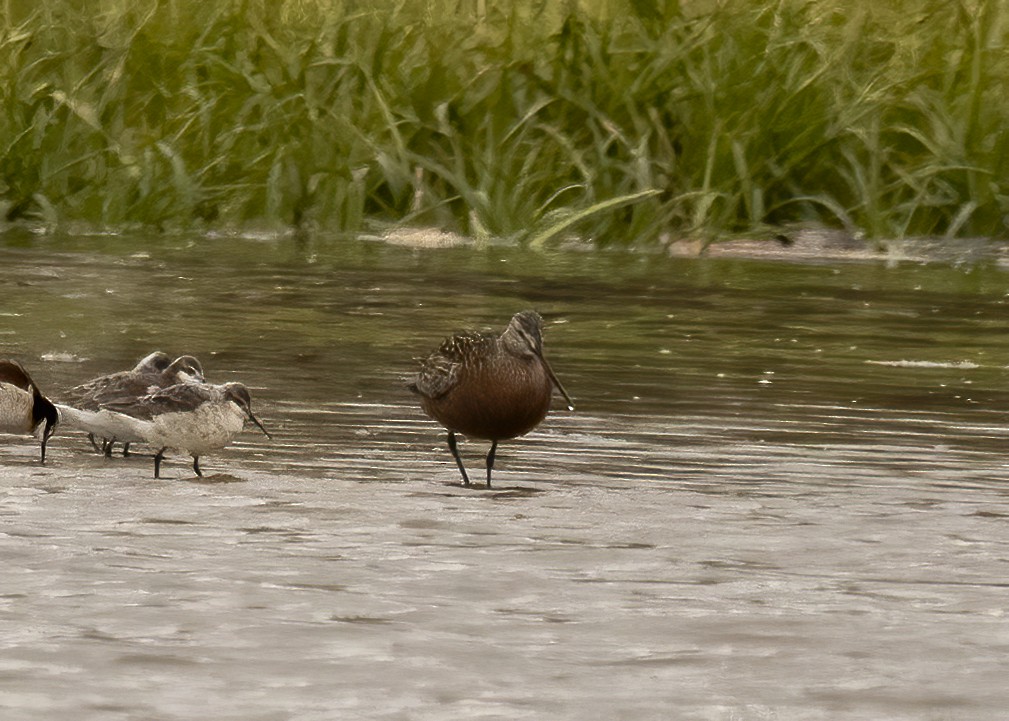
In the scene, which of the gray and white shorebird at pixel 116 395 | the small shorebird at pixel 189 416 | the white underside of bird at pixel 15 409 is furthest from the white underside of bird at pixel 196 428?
the white underside of bird at pixel 15 409

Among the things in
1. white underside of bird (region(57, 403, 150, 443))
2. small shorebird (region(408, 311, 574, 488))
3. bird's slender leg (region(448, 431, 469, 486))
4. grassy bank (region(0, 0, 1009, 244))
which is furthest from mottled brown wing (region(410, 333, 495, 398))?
grassy bank (region(0, 0, 1009, 244))

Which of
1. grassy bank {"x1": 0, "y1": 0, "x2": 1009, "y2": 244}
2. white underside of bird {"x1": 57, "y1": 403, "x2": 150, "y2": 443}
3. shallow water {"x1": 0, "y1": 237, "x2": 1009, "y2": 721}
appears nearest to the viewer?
shallow water {"x1": 0, "y1": 237, "x2": 1009, "y2": 721}

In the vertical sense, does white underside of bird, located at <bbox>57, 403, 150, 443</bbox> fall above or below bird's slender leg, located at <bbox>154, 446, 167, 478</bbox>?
above

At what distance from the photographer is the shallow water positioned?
559cm

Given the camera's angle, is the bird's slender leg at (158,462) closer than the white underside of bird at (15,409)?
Yes

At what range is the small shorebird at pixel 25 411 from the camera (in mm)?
8852

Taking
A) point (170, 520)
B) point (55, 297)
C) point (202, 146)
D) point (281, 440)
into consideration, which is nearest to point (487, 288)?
point (55, 297)

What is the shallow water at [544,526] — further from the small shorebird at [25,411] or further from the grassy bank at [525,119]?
the grassy bank at [525,119]

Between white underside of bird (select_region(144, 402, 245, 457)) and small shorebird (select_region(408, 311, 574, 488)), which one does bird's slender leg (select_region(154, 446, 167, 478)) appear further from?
small shorebird (select_region(408, 311, 574, 488))

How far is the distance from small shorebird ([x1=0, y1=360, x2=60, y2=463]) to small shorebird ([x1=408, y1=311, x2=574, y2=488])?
1.31 metres

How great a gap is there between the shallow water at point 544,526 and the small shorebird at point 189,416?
14 centimetres

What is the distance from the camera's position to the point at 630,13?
16.5 m

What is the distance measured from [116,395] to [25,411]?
1.06 feet

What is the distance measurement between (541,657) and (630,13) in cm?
1106
